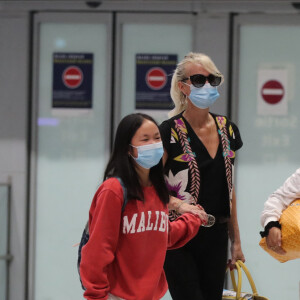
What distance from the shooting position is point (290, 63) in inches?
272

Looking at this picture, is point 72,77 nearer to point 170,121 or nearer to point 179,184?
point 170,121

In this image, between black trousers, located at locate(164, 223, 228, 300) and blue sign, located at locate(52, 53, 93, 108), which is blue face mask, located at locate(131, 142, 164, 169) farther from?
blue sign, located at locate(52, 53, 93, 108)

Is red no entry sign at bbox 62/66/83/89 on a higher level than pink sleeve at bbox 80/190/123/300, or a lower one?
higher

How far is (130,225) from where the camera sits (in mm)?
3281

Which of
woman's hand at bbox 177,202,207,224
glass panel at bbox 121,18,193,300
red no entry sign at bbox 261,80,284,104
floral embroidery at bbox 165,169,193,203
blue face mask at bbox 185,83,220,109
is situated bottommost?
woman's hand at bbox 177,202,207,224

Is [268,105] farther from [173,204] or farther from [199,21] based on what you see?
[173,204]

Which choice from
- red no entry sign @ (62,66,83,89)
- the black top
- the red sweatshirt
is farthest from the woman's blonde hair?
red no entry sign @ (62,66,83,89)

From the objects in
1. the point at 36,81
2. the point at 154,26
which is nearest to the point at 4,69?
the point at 36,81

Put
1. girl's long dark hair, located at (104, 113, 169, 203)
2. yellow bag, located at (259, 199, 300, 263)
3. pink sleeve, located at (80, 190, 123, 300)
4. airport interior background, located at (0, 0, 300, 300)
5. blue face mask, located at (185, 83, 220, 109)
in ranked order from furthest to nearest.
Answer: airport interior background, located at (0, 0, 300, 300) < blue face mask, located at (185, 83, 220, 109) < yellow bag, located at (259, 199, 300, 263) < girl's long dark hair, located at (104, 113, 169, 203) < pink sleeve, located at (80, 190, 123, 300)

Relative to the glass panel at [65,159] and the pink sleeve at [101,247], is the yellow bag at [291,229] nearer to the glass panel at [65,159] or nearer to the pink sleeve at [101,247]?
the pink sleeve at [101,247]

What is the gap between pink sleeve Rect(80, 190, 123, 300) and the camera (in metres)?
3.17

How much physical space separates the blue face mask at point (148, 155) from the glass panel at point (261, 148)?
3.64 metres

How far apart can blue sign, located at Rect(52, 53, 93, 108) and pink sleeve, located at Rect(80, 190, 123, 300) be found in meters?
3.93

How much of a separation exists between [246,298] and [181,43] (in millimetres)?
3458
